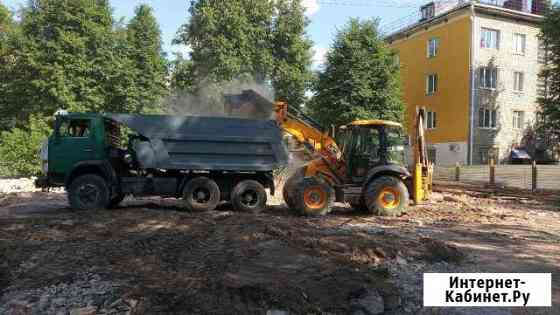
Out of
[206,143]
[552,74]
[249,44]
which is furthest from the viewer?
[249,44]

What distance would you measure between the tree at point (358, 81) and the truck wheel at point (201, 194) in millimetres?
15918

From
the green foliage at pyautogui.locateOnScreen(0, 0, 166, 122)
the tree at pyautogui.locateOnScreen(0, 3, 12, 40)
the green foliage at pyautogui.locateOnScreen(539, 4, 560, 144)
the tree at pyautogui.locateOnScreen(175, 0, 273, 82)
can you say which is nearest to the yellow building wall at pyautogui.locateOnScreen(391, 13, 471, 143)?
the green foliage at pyautogui.locateOnScreen(539, 4, 560, 144)


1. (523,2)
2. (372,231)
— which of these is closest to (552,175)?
(372,231)

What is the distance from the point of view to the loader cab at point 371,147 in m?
11.5

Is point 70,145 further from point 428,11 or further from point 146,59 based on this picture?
point 428,11

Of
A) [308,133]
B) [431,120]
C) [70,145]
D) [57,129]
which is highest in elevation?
[431,120]

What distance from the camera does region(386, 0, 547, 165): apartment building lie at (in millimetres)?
30656

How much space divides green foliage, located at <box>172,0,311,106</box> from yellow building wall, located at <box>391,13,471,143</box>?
7.09m

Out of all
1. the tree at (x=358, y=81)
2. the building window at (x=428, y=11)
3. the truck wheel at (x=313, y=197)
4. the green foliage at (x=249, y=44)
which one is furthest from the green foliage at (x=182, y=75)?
the truck wheel at (x=313, y=197)

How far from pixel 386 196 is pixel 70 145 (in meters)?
7.36

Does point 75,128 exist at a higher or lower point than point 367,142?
higher

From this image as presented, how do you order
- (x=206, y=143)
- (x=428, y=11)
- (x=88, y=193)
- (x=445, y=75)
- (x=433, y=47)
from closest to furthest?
(x=88, y=193)
(x=206, y=143)
(x=445, y=75)
(x=433, y=47)
(x=428, y=11)

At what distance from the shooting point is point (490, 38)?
3116cm

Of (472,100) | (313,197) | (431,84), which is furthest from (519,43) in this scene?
(313,197)
